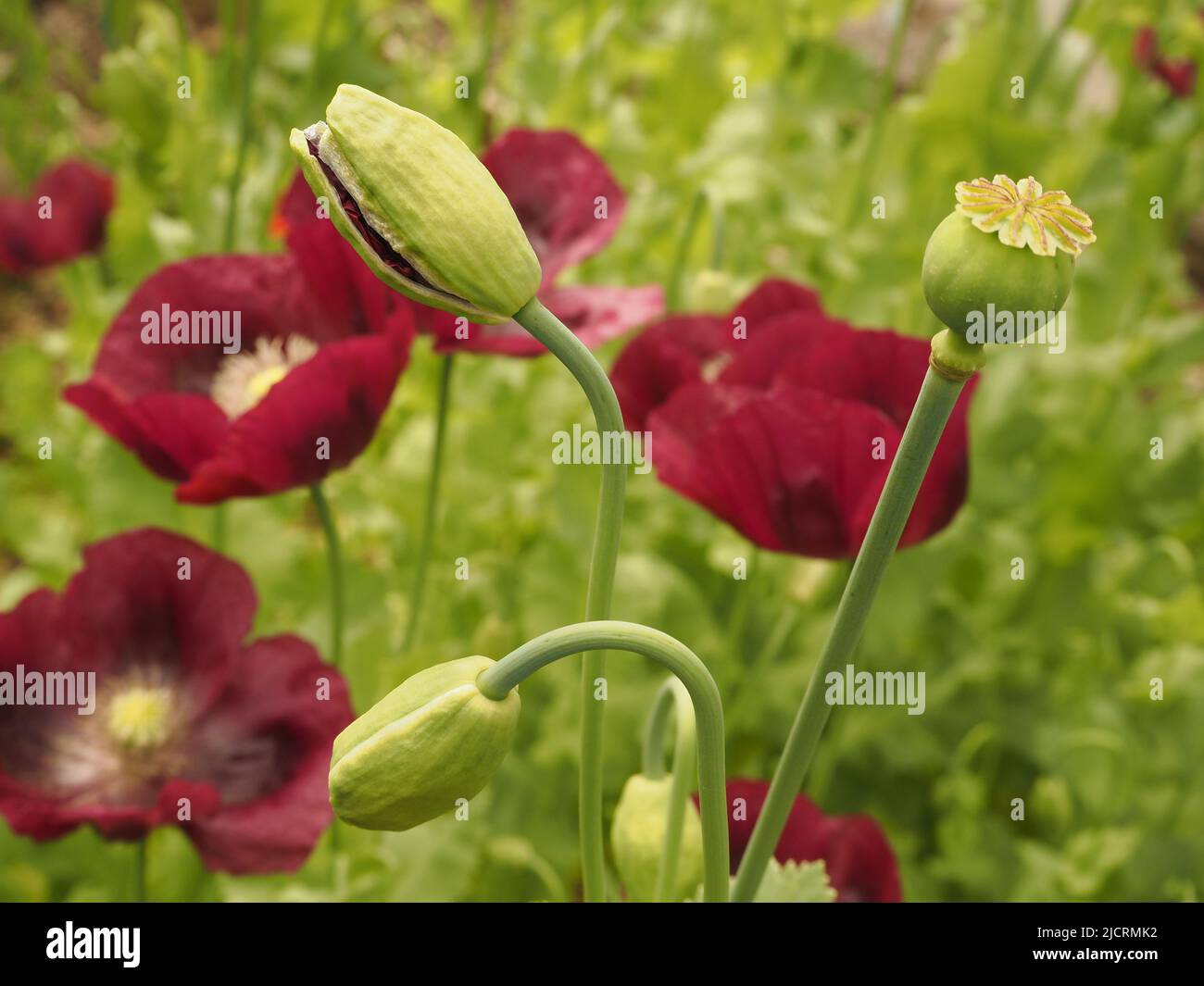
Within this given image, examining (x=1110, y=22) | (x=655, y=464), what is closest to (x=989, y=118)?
(x=1110, y=22)

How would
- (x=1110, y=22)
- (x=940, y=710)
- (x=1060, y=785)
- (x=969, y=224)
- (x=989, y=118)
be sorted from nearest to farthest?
(x=969, y=224), (x=1060, y=785), (x=940, y=710), (x=989, y=118), (x=1110, y=22)

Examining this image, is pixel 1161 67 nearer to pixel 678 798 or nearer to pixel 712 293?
pixel 712 293

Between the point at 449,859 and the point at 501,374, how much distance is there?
0.64m

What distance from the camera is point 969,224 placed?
1.16 feet

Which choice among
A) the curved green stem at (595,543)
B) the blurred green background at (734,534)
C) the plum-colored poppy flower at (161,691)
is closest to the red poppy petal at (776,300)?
the blurred green background at (734,534)

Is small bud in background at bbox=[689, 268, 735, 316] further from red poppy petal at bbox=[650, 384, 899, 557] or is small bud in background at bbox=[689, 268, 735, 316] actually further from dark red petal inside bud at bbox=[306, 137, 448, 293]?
dark red petal inside bud at bbox=[306, 137, 448, 293]

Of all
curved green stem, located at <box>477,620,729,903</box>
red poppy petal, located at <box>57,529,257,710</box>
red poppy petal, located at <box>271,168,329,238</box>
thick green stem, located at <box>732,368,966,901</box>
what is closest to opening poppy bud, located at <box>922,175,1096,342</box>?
thick green stem, located at <box>732,368,966,901</box>

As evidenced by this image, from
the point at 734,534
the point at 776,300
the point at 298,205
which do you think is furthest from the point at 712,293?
the point at 298,205

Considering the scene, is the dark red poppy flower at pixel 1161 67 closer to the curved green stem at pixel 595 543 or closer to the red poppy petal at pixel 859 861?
the red poppy petal at pixel 859 861

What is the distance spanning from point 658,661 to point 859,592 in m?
0.07

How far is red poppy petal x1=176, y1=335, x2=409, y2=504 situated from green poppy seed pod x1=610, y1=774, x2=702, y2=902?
0.95ft

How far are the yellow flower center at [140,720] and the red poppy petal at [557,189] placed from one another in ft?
1.30

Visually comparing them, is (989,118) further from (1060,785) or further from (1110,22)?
(1060,785)

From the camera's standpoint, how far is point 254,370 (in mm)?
916
